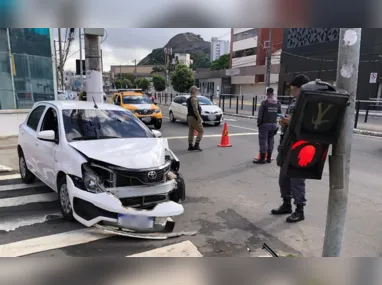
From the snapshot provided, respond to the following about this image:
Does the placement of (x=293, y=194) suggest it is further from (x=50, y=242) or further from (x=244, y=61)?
(x=244, y=61)

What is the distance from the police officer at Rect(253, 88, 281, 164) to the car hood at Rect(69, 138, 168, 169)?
3502 mm

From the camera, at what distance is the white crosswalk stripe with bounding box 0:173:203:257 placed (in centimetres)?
366

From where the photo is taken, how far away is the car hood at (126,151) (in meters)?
4.00

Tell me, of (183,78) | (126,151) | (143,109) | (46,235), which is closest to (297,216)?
(126,151)

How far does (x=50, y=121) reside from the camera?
5215 mm

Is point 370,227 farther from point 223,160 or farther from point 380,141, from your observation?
point 380,141

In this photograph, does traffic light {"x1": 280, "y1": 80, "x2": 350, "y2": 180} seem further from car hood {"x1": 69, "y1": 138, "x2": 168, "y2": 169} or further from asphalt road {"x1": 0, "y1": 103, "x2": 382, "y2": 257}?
car hood {"x1": 69, "y1": 138, "x2": 168, "y2": 169}

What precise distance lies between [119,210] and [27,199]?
7.94ft

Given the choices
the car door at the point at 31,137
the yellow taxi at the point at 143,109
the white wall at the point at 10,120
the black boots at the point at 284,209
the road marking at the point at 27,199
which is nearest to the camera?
the black boots at the point at 284,209

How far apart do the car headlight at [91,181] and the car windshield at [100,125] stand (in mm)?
804

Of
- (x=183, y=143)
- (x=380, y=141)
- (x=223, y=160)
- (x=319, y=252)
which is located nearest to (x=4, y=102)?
(x=183, y=143)

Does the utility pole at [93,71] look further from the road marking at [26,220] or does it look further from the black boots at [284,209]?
the black boots at [284,209]

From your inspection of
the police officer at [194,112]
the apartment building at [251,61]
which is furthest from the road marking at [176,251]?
the apartment building at [251,61]

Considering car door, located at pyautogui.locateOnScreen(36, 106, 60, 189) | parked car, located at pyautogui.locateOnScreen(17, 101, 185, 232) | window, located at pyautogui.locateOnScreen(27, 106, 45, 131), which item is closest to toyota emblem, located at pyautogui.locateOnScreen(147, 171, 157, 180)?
parked car, located at pyautogui.locateOnScreen(17, 101, 185, 232)
